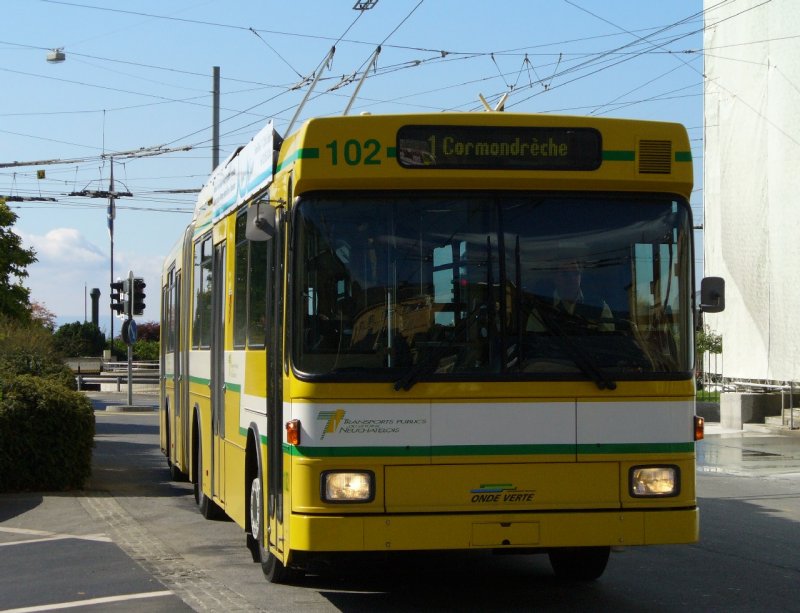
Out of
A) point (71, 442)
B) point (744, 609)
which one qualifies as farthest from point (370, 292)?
point (71, 442)

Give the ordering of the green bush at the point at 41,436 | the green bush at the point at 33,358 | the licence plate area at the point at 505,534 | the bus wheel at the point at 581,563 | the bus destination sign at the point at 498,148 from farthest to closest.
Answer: the green bush at the point at 33,358 → the green bush at the point at 41,436 → the bus wheel at the point at 581,563 → the bus destination sign at the point at 498,148 → the licence plate area at the point at 505,534

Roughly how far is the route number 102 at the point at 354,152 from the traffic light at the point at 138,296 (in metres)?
26.5

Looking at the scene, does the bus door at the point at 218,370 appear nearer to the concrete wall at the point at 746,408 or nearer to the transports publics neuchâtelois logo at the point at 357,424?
the transports publics neuchâtelois logo at the point at 357,424

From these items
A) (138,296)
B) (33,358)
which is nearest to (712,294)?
(33,358)

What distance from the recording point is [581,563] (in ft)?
30.4

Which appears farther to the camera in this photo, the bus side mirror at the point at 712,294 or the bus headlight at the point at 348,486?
the bus side mirror at the point at 712,294

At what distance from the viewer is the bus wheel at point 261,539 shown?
29.2 ft

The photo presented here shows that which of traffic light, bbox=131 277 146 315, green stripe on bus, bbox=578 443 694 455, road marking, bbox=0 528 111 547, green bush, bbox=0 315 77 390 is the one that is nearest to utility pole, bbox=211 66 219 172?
traffic light, bbox=131 277 146 315

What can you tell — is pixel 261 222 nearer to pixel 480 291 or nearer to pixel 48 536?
pixel 480 291

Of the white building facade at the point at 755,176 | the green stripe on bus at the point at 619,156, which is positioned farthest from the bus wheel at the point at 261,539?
the white building facade at the point at 755,176

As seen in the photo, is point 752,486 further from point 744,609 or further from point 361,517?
point 361,517

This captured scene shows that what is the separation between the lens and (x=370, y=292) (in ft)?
25.0

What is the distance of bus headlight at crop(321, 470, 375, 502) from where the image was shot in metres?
7.48

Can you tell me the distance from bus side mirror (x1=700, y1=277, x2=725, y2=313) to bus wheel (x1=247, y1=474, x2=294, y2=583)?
124 inches
